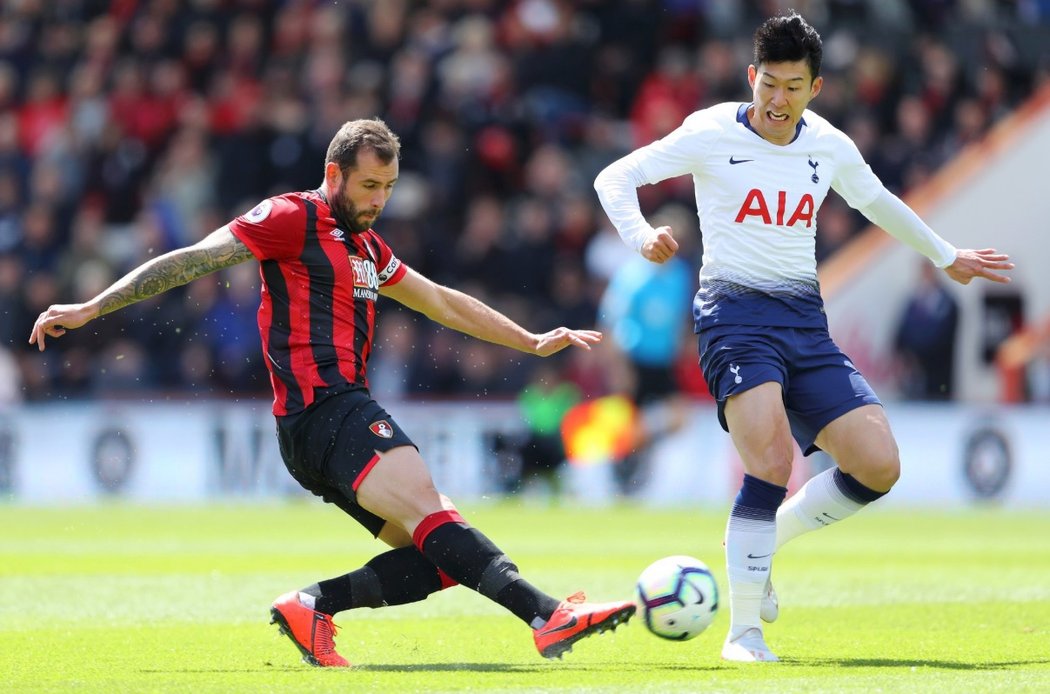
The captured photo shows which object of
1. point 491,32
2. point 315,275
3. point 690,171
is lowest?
point 315,275

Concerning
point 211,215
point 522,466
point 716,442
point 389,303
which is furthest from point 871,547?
point 211,215

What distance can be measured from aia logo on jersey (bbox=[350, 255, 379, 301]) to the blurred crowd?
394 inches

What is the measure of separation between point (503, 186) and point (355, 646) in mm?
12935

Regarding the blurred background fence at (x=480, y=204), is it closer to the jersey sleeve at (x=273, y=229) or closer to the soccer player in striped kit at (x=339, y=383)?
the soccer player in striped kit at (x=339, y=383)

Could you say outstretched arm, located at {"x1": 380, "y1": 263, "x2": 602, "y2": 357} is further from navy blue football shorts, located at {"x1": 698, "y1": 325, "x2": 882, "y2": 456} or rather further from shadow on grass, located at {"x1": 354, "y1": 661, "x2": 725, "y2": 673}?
shadow on grass, located at {"x1": 354, "y1": 661, "x2": 725, "y2": 673}

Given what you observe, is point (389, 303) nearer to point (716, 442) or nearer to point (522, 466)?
point (522, 466)

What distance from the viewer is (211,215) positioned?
64.8 ft

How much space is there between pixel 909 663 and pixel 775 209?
6.03 ft

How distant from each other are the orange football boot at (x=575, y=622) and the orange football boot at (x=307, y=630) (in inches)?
32.8

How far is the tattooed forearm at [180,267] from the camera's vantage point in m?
6.52

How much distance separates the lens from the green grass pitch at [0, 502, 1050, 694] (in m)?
6.09

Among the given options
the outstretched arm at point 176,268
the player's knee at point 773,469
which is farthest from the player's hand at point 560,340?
the outstretched arm at point 176,268

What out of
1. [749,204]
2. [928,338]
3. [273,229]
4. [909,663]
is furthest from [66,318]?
[928,338]

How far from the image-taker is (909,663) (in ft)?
21.2
